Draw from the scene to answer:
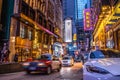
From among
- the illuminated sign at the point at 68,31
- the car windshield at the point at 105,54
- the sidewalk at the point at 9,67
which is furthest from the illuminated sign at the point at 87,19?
the car windshield at the point at 105,54

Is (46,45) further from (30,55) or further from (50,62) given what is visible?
(50,62)

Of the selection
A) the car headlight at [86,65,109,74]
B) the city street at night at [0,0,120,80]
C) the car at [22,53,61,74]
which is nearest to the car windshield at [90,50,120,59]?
the city street at night at [0,0,120,80]

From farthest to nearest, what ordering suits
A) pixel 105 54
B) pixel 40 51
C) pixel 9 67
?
pixel 40 51 → pixel 9 67 → pixel 105 54

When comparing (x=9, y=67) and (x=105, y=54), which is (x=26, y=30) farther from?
(x=105, y=54)

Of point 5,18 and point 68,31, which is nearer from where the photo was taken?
point 5,18

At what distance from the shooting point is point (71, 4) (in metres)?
188

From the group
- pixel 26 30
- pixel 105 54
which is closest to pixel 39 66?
pixel 105 54

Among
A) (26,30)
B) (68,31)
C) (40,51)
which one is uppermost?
(68,31)

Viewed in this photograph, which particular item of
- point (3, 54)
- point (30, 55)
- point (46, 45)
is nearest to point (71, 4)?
point (46, 45)

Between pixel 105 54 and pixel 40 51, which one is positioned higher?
pixel 40 51

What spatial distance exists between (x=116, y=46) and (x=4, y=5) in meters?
17.0

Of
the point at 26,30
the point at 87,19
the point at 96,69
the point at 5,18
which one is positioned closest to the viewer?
the point at 96,69

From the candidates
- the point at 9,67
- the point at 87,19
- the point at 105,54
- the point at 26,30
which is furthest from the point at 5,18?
the point at 87,19

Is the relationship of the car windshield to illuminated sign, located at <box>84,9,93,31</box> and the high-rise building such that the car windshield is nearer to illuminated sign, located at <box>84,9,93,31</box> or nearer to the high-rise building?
the high-rise building
